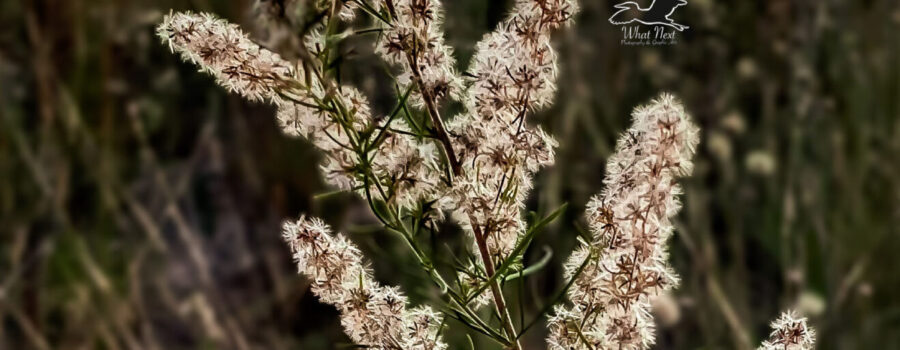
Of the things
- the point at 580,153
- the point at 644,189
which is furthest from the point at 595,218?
the point at 580,153

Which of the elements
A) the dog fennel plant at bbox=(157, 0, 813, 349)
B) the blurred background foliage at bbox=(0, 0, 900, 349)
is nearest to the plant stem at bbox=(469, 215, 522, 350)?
the dog fennel plant at bbox=(157, 0, 813, 349)

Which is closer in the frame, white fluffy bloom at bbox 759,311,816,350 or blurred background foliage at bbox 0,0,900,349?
white fluffy bloom at bbox 759,311,816,350

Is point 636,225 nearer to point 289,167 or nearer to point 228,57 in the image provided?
point 228,57

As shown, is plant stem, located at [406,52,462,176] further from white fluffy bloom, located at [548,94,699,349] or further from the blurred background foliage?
the blurred background foliage

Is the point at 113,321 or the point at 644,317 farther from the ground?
the point at 113,321

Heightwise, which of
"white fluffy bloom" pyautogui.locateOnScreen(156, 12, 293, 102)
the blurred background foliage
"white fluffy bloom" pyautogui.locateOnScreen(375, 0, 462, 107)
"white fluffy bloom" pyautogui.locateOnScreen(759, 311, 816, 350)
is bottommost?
"white fluffy bloom" pyautogui.locateOnScreen(759, 311, 816, 350)

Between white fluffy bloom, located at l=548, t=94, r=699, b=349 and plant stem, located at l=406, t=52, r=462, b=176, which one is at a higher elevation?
plant stem, located at l=406, t=52, r=462, b=176

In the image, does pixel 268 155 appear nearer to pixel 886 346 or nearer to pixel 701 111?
pixel 701 111

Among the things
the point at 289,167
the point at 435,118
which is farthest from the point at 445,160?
the point at 289,167
